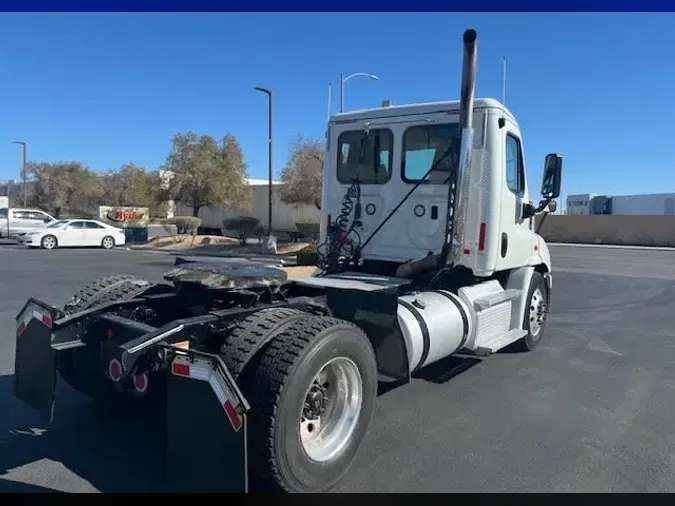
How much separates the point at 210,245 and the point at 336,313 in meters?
27.9

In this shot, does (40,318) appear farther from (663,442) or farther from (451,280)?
(663,442)

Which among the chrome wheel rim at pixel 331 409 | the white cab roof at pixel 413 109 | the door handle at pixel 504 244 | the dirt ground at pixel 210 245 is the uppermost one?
the white cab roof at pixel 413 109

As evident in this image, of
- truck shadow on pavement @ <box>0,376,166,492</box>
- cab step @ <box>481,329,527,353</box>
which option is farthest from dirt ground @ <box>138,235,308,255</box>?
truck shadow on pavement @ <box>0,376,166,492</box>

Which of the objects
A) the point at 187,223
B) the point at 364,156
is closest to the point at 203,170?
the point at 187,223

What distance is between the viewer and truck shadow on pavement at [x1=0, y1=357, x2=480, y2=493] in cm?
363

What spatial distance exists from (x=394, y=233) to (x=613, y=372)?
295 cm

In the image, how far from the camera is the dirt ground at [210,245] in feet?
94.5

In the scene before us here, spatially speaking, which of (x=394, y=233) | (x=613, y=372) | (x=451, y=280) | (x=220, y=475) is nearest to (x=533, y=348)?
(x=613, y=372)

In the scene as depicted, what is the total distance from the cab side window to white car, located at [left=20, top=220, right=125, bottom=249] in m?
26.2

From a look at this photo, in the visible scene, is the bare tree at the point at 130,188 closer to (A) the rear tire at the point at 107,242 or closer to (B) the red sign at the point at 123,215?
(B) the red sign at the point at 123,215

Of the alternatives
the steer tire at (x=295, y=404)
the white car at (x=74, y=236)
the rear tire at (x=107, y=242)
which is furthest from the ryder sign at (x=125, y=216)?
the steer tire at (x=295, y=404)

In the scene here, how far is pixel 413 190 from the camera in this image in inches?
247

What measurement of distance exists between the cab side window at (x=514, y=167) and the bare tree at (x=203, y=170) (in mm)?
30279

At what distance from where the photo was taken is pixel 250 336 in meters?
3.54
